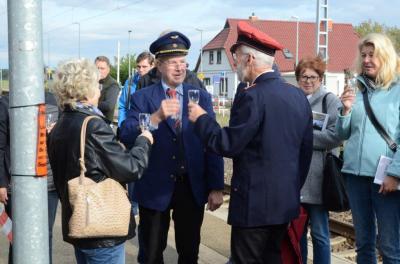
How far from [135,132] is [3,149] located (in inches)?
41.8

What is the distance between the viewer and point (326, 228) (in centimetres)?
436

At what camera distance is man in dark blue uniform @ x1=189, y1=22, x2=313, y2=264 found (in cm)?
312

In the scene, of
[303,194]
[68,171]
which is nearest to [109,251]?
[68,171]

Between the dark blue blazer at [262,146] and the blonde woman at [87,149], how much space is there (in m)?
0.52

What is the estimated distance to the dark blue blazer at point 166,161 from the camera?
12.6ft

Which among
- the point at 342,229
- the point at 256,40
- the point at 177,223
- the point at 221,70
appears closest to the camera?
the point at 256,40

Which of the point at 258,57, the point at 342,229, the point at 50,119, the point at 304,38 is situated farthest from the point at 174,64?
the point at 304,38

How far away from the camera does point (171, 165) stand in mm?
3850

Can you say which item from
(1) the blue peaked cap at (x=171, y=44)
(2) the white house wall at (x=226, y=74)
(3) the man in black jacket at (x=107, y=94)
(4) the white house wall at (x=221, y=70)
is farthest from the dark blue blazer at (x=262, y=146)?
(4) the white house wall at (x=221, y=70)

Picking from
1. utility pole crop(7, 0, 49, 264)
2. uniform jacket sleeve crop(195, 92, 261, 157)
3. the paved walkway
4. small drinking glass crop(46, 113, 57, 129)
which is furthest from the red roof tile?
utility pole crop(7, 0, 49, 264)

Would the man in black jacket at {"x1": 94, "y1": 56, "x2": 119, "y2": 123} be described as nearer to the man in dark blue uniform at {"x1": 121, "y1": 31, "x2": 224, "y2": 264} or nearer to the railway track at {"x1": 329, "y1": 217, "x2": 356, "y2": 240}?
the railway track at {"x1": 329, "y1": 217, "x2": 356, "y2": 240}

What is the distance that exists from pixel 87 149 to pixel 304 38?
198 ft

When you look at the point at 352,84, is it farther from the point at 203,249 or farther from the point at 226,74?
the point at 226,74

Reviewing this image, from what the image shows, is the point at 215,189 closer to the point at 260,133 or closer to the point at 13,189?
the point at 260,133
